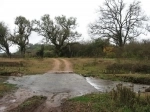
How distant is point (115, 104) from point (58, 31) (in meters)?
48.0

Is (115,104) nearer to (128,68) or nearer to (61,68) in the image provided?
(128,68)

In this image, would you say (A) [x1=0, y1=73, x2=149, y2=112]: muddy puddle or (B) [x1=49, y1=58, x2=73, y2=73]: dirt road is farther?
(B) [x1=49, y1=58, x2=73, y2=73]: dirt road

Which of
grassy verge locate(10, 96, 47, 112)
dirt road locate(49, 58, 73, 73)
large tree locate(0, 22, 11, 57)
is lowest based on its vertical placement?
grassy verge locate(10, 96, 47, 112)

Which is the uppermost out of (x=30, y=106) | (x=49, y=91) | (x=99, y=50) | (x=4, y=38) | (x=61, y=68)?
(x=4, y=38)

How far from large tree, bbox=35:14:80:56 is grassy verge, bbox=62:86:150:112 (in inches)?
1744

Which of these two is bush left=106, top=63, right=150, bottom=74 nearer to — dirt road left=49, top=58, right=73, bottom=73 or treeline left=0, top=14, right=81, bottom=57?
dirt road left=49, top=58, right=73, bottom=73

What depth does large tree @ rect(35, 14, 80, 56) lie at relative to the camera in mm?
58438

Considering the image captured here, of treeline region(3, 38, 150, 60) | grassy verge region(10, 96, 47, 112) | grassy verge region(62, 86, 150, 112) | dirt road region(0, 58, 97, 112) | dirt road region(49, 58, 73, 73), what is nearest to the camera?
grassy verge region(62, 86, 150, 112)

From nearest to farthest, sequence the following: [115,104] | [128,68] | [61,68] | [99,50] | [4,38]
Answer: [115,104], [128,68], [61,68], [99,50], [4,38]

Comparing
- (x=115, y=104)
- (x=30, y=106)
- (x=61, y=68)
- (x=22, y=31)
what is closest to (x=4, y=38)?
(x=22, y=31)

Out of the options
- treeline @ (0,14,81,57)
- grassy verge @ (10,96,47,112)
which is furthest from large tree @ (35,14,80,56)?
grassy verge @ (10,96,47,112)

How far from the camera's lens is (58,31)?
59.0m

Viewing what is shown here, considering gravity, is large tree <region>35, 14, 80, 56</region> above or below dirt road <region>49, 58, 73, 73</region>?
above

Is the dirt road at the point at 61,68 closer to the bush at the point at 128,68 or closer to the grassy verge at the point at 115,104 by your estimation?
the bush at the point at 128,68
